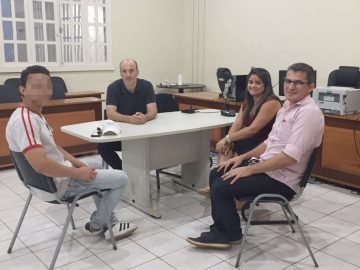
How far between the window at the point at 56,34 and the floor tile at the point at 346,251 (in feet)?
14.0

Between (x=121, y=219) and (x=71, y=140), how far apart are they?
189cm

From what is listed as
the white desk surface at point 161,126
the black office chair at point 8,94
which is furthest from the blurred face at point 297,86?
the black office chair at point 8,94

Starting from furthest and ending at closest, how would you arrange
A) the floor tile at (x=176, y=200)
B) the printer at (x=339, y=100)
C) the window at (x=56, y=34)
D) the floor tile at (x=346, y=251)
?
the window at (x=56, y=34)
the printer at (x=339, y=100)
the floor tile at (x=176, y=200)
the floor tile at (x=346, y=251)

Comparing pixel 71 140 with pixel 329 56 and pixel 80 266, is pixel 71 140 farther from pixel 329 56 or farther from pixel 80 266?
pixel 329 56

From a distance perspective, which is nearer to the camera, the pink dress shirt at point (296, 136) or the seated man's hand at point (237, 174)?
the pink dress shirt at point (296, 136)

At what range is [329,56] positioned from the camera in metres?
4.60

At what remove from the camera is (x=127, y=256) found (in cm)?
246

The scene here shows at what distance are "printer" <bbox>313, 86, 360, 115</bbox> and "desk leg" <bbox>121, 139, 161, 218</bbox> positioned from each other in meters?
1.83

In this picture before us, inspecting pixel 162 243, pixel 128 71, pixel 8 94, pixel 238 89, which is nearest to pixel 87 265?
pixel 162 243

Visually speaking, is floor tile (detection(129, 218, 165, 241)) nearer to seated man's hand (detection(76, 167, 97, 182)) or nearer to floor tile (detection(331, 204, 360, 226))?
seated man's hand (detection(76, 167, 97, 182))

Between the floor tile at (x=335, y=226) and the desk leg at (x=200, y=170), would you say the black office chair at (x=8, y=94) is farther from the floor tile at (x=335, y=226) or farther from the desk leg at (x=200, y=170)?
the floor tile at (x=335, y=226)

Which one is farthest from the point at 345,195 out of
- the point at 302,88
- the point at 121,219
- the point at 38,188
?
the point at 38,188

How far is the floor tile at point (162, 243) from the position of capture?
8.30 ft

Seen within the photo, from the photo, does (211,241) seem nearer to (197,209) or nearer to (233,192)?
(233,192)
